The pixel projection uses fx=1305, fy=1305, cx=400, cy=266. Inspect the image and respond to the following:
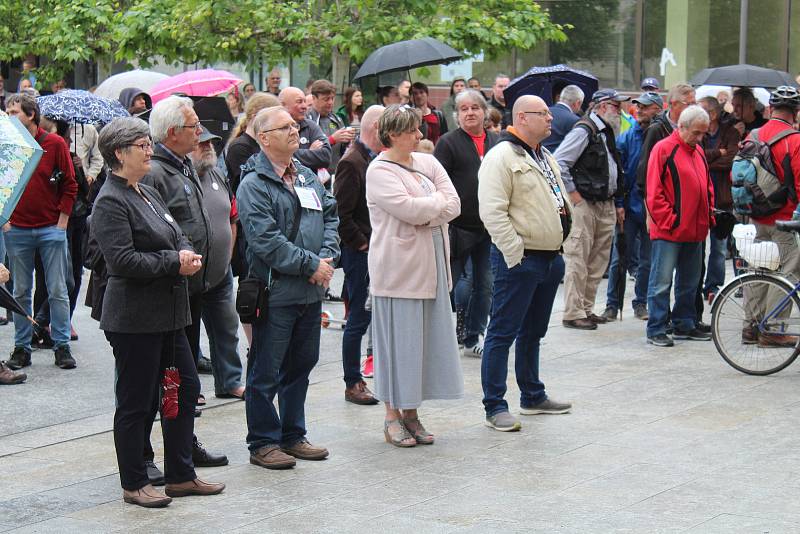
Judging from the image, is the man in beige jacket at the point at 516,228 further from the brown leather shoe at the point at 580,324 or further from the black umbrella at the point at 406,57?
the black umbrella at the point at 406,57

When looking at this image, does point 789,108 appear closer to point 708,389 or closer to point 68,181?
point 708,389

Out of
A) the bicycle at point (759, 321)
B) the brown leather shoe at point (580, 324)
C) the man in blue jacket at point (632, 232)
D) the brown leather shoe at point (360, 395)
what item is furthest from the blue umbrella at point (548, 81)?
the brown leather shoe at point (360, 395)

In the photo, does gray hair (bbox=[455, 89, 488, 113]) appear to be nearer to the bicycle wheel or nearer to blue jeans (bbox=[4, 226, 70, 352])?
the bicycle wheel

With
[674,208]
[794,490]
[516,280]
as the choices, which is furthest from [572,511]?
[674,208]

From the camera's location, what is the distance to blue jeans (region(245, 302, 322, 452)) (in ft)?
23.0

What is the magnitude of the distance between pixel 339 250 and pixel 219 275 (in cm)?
91

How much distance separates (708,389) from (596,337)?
2.16 metres

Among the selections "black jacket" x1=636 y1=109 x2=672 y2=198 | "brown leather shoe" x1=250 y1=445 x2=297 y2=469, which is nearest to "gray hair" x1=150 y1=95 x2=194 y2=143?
"brown leather shoe" x1=250 y1=445 x2=297 y2=469

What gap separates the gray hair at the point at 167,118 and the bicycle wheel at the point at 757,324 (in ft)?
15.1

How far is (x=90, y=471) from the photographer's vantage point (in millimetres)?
7043

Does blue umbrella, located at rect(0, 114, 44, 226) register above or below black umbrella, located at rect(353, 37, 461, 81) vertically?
below

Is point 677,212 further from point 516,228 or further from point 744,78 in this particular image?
point 744,78

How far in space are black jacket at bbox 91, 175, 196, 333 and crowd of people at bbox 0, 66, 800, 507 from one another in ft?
0.04

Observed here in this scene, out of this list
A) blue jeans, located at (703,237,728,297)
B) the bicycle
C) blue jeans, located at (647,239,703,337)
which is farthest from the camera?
blue jeans, located at (703,237,728,297)
